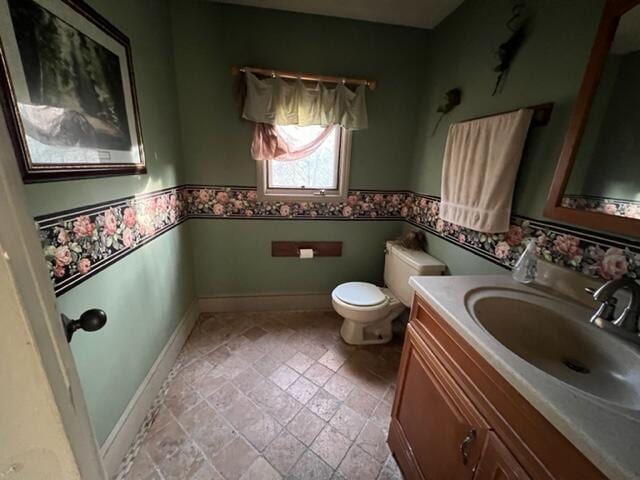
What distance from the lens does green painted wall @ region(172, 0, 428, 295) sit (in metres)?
1.78

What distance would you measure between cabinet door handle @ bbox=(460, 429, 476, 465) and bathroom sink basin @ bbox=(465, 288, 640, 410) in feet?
1.00

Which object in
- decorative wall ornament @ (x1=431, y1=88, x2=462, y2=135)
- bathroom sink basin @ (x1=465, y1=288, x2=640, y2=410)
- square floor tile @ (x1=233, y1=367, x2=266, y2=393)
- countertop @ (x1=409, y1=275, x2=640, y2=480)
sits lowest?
square floor tile @ (x1=233, y1=367, x2=266, y2=393)

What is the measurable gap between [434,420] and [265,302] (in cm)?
169

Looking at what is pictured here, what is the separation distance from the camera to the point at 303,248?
2248 millimetres

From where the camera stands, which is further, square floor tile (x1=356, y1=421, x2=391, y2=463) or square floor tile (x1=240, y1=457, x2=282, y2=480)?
square floor tile (x1=356, y1=421, x2=391, y2=463)

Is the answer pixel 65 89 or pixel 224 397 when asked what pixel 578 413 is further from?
pixel 65 89

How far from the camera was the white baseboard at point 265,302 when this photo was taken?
2293mm

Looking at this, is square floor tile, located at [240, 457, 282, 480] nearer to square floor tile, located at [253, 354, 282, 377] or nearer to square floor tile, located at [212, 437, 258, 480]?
square floor tile, located at [212, 437, 258, 480]

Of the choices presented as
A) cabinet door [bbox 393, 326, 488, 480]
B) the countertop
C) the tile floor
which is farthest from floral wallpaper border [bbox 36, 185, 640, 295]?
the tile floor

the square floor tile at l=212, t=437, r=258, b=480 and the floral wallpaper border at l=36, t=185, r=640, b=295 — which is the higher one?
the floral wallpaper border at l=36, t=185, r=640, b=295

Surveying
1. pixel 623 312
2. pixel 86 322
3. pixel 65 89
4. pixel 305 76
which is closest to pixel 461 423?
pixel 623 312

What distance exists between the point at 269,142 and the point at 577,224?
1.77 meters

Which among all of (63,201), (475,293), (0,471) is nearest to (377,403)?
(475,293)

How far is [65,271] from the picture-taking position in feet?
3.00
